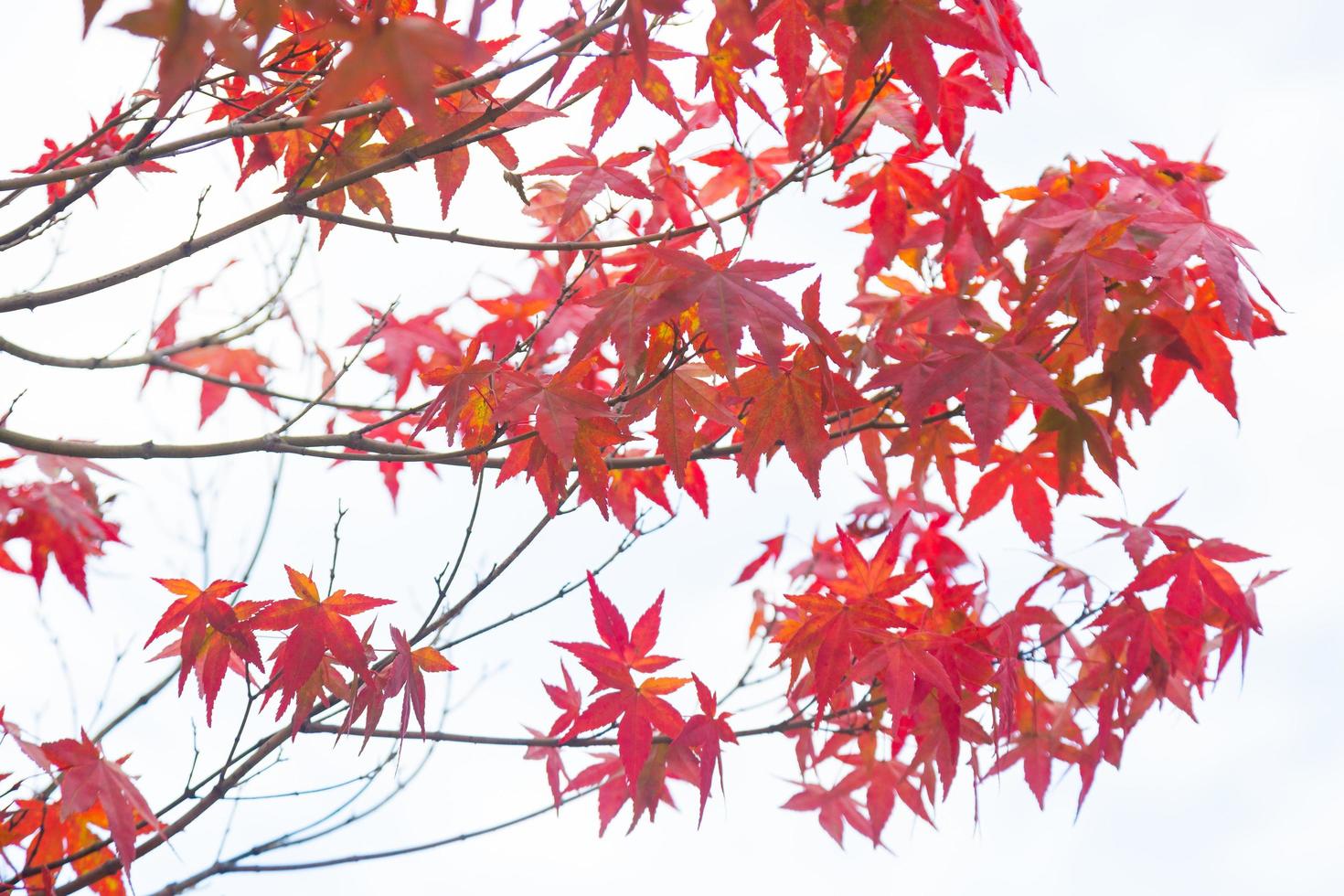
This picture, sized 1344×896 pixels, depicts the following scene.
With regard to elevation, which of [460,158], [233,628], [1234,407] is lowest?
[233,628]

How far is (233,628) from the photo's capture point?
1.70 metres

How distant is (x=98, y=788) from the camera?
170 cm

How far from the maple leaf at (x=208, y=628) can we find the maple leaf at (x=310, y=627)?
31 millimetres

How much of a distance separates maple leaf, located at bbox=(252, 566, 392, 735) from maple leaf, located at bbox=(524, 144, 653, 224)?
2.30ft

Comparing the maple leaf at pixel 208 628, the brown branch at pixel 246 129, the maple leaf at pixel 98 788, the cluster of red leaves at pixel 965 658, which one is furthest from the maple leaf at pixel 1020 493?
the maple leaf at pixel 98 788

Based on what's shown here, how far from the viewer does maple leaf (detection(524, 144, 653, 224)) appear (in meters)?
1.72

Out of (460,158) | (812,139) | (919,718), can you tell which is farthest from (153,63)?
(919,718)

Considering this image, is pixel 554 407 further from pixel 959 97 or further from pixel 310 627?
pixel 959 97

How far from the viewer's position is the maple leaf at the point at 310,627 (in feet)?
5.57

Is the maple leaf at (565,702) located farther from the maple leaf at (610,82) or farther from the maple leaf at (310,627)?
the maple leaf at (610,82)

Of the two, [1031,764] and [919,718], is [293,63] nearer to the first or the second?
[919,718]

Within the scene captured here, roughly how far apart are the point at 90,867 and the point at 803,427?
156 cm

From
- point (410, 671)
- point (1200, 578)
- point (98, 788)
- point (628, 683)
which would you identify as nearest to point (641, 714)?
point (628, 683)

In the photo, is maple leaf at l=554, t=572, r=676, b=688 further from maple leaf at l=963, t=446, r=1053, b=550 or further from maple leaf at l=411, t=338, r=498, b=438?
maple leaf at l=963, t=446, r=1053, b=550
